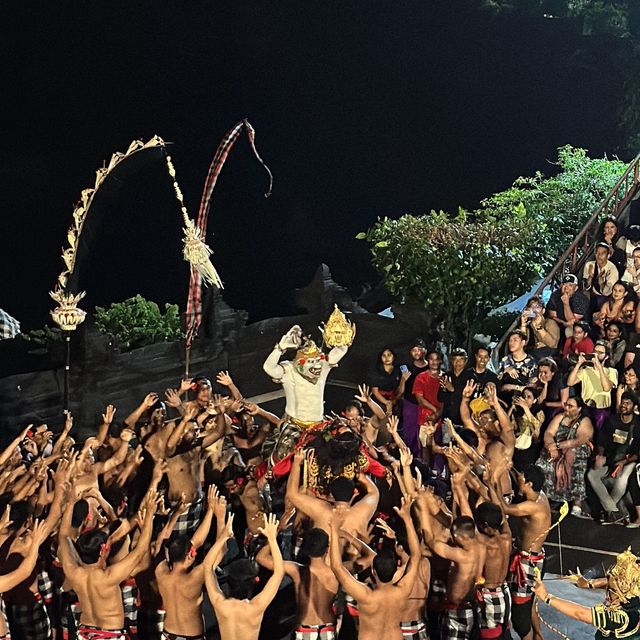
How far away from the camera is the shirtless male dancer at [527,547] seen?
24.8 ft

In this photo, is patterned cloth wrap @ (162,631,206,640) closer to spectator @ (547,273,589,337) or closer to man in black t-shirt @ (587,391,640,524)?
man in black t-shirt @ (587,391,640,524)

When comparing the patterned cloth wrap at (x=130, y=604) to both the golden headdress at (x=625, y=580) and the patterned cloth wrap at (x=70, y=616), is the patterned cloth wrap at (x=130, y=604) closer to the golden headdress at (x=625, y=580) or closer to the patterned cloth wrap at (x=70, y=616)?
the patterned cloth wrap at (x=70, y=616)

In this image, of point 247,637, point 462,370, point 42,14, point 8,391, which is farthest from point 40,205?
point 247,637

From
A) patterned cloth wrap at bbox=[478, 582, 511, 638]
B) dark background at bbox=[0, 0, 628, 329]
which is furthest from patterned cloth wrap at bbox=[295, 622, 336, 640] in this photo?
dark background at bbox=[0, 0, 628, 329]

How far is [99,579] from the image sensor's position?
21.8ft

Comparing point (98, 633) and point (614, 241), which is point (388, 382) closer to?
point (614, 241)

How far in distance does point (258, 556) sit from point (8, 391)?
5204 mm

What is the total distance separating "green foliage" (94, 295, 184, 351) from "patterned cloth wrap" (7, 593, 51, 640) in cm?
568

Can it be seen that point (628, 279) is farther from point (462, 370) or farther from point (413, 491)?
point (413, 491)

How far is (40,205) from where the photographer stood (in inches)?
571

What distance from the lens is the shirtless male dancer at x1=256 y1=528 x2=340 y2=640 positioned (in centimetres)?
694

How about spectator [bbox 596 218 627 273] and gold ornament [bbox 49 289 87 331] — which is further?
spectator [bbox 596 218 627 273]

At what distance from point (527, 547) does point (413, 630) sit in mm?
1248

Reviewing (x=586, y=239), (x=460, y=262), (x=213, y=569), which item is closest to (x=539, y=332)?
(x=586, y=239)
